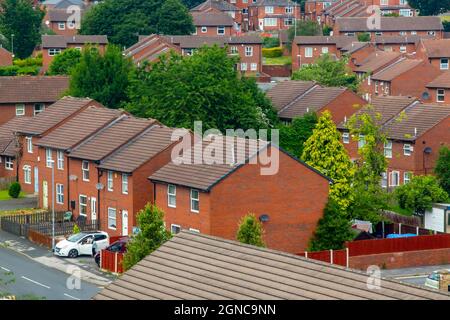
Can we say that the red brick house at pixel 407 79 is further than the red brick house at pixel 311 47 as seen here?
No

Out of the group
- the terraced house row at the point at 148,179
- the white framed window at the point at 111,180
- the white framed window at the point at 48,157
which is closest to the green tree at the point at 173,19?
the terraced house row at the point at 148,179

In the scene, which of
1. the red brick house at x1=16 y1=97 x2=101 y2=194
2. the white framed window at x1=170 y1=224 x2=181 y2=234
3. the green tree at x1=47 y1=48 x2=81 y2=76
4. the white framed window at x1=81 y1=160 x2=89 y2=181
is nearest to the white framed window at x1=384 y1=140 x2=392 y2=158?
the red brick house at x1=16 y1=97 x2=101 y2=194

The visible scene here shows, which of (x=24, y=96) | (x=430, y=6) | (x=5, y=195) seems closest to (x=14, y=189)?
(x=5, y=195)

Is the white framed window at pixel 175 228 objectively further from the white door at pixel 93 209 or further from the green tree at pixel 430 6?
the green tree at pixel 430 6

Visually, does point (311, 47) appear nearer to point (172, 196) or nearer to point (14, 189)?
point (14, 189)

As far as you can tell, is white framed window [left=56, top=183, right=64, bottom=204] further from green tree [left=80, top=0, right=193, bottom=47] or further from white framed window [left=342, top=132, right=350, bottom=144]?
green tree [left=80, top=0, right=193, bottom=47]
